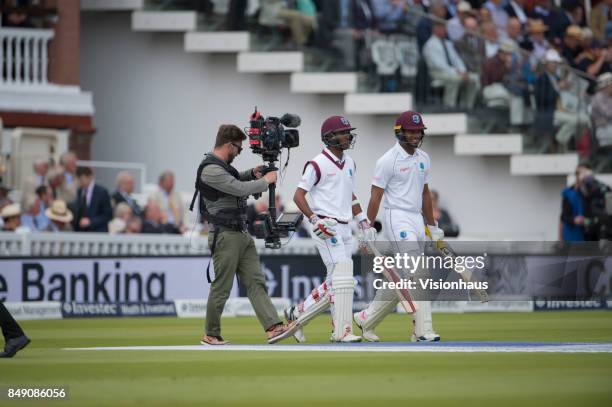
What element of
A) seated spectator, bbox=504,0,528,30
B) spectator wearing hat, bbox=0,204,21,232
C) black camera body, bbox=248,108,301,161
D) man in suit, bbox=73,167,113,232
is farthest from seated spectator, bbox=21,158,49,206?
black camera body, bbox=248,108,301,161

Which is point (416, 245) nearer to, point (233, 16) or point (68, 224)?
point (68, 224)

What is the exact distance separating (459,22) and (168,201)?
24.0ft

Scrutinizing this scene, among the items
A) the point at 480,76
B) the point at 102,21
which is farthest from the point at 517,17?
the point at 102,21

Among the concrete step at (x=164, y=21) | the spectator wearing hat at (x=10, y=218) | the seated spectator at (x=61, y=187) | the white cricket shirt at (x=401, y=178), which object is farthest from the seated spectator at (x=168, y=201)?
the white cricket shirt at (x=401, y=178)

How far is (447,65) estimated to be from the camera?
29.0 metres

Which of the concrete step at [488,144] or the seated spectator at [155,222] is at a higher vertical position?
the concrete step at [488,144]

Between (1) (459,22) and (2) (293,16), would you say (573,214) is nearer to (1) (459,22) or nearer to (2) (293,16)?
(1) (459,22)

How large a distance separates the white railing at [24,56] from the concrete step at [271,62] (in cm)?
422

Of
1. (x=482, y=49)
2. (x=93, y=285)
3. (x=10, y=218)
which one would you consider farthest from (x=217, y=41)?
(x=93, y=285)

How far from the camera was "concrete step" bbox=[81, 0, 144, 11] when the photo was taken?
33094mm

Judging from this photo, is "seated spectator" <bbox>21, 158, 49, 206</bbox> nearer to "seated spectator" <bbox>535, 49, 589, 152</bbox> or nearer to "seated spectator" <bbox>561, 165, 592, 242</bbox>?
"seated spectator" <bbox>561, 165, 592, 242</bbox>

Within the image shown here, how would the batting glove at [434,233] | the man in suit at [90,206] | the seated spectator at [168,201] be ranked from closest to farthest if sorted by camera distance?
1. the batting glove at [434,233]
2. the man in suit at [90,206]
3. the seated spectator at [168,201]

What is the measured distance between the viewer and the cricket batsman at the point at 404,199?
1551 cm

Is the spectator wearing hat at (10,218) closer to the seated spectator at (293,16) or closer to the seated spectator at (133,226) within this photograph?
the seated spectator at (133,226)
